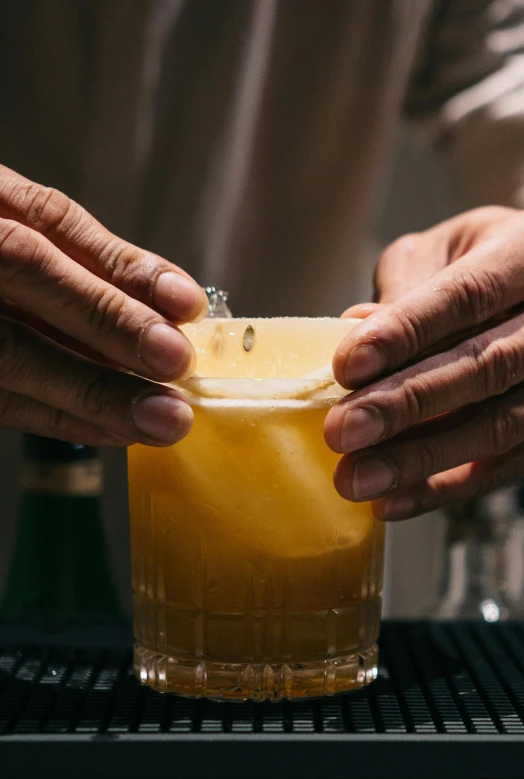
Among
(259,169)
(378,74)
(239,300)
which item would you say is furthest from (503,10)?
(239,300)

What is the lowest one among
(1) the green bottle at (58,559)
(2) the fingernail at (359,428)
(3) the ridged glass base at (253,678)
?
(1) the green bottle at (58,559)

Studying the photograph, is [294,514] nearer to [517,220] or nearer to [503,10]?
[517,220]

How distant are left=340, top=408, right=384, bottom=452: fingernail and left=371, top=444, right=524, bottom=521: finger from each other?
0.40ft

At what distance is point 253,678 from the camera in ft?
2.42

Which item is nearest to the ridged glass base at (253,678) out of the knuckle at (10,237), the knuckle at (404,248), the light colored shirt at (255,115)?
the knuckle at (10,237)

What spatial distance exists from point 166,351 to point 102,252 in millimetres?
112

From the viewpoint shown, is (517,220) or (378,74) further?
(378,74)

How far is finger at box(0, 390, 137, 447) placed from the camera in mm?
816

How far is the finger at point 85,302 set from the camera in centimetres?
69

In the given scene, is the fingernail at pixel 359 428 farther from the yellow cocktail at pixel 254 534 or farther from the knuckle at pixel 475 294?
the knuckle at pixel 475 294

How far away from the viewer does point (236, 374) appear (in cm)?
73

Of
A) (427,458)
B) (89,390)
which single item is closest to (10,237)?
(89,390)

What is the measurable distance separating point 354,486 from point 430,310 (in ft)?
0.51

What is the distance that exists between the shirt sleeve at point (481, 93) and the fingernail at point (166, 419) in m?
1.03
